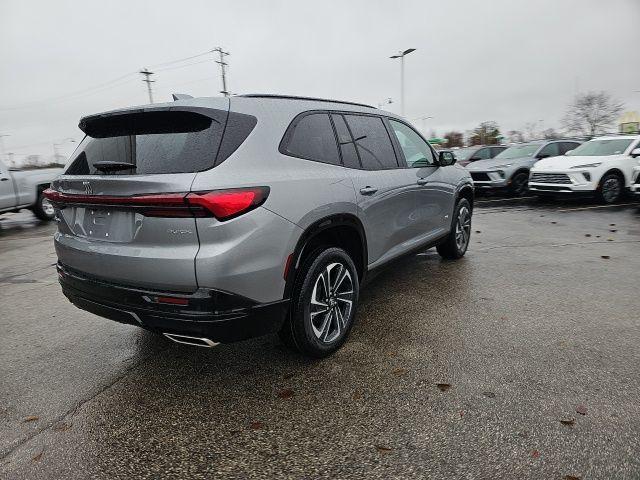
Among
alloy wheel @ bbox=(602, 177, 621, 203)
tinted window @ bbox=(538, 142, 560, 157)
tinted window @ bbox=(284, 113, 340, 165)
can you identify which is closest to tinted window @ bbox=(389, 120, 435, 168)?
tinted window @ bbox=(284, 113, 340, 165)

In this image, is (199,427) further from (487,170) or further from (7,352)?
(487,170)

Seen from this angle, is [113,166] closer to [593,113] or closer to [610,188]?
[610,188]

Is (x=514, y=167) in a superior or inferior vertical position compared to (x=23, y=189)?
inferior

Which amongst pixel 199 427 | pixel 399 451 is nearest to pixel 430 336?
pixel 399 451

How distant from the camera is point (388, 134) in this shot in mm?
4180

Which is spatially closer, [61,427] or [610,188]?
[61,427]

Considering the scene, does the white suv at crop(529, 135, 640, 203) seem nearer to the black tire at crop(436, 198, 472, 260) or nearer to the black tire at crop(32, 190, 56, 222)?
the black tire at crop(436, 198, 472, 260)

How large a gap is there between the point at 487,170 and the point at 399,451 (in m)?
11.6

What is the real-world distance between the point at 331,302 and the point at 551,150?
12.5m

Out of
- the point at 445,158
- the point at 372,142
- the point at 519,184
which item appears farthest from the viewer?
the point at 519,184

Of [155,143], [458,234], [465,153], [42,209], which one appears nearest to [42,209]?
[42,209]

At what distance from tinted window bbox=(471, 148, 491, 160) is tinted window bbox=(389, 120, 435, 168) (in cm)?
1149

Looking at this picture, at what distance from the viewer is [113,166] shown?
2578mm

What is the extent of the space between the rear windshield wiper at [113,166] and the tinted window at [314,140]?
3.05 feet
